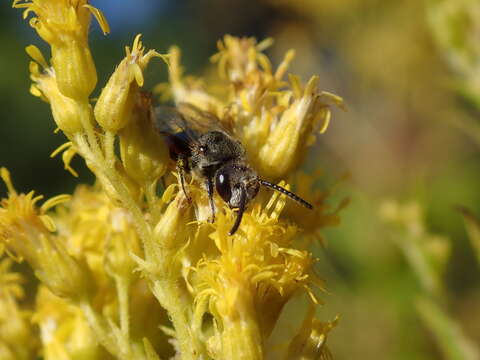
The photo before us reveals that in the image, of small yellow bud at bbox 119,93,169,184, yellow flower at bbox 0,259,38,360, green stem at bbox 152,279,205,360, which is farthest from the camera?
yellow flower at bbox 0,259,38,360

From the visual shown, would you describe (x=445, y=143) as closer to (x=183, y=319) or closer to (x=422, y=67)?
(x=422, y=67)

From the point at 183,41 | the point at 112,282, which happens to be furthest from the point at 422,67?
the point at 183,41

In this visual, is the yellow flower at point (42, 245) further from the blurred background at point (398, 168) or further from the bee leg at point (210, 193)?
the blurred background at point (398, 168)

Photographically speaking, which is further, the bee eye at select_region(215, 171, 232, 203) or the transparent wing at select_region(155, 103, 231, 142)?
the transparent wing at select_region(155, 103, 231, 142)

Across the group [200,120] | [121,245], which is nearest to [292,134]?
[200,120]

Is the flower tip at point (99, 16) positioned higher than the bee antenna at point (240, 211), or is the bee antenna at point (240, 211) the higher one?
the flower tip at point (99, 16)

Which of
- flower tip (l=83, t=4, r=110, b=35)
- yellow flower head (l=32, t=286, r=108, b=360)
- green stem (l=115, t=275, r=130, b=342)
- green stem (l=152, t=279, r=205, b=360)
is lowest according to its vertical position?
yellow flower head (l=32, t=286, r=108, b=360)

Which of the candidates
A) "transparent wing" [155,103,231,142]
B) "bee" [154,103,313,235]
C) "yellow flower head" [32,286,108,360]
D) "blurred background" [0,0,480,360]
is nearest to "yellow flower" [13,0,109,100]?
"bee" [154,103,313,235]

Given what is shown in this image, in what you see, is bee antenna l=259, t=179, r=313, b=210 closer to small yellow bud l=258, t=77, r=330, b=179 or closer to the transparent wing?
small yellow bud l=258, t=77, r=330, b=179

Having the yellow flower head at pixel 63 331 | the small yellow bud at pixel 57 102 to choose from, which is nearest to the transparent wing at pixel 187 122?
the small yellow bud at pixel 57 102
